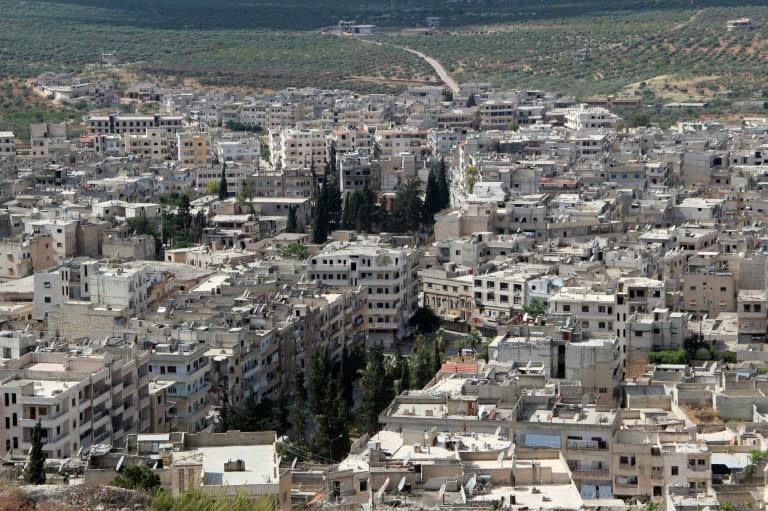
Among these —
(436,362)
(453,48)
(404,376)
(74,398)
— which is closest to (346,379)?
(404,376)

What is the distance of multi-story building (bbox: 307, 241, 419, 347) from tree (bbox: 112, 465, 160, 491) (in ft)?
93.7

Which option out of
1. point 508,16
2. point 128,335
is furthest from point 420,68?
point 128,335

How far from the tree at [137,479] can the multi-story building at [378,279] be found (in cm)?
2855

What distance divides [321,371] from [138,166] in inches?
1885

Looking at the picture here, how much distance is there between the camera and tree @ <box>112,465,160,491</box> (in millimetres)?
31250

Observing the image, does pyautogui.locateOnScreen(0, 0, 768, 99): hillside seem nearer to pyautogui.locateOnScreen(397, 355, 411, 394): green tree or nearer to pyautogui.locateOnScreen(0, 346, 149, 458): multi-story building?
pyautogui.locateOnScreen(397, 355, 411, 394): green tree

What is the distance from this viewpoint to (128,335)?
50031 mm

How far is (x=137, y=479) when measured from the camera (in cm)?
3167

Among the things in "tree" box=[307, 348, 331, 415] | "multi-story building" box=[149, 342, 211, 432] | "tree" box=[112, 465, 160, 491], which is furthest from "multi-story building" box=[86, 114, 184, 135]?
"tree" box=[112, 465, 160, 491]

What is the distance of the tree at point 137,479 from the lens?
1230 inches

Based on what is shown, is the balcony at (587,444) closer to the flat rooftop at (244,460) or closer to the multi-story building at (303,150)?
the flat rooftop at (244,460)

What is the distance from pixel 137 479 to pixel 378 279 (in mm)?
30414

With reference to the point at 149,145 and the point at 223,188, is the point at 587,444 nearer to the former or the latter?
the point at 223,188

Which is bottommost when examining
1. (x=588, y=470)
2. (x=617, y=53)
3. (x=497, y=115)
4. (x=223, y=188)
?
(x=588, y=470)
